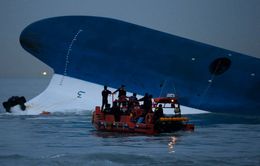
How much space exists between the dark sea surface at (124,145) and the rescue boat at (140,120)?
477mm

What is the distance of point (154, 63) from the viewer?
111ft

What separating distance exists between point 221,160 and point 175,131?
25.6ft

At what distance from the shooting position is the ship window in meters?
33.0

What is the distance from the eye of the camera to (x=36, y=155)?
62.3 ft

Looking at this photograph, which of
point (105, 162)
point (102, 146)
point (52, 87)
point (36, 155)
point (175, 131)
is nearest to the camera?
point (105, 162)

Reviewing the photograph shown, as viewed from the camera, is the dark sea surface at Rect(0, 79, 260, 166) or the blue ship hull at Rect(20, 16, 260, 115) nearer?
the dark sea surface at Rect(0, 79, 260, 166)

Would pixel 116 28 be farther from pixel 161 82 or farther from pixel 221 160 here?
pixel 221 160

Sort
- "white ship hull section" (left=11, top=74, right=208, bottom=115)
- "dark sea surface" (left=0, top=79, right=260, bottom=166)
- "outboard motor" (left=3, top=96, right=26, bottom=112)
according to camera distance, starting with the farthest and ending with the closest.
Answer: "outboard motor" (left=3, top=96, right=26, bottom=112) → "white ship hull section" (left=11, top=74, right=208, bottom=115) → "dark sea surface" (left=0, top=79, right=260, bottom=166)

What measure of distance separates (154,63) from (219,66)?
381 centimetres

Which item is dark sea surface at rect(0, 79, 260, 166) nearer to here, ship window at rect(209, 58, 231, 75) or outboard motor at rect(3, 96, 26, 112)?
ship window at rect(209, 58, 231, 75)

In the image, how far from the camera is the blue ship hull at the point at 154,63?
1299 inches

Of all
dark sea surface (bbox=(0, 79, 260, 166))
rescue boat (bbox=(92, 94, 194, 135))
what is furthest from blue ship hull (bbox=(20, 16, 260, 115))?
rescue boat (bbox=(92, 94, 194, 135))

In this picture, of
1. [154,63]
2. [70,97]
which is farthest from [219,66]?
[70,97]

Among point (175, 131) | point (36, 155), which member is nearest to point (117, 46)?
point (175, 131)
